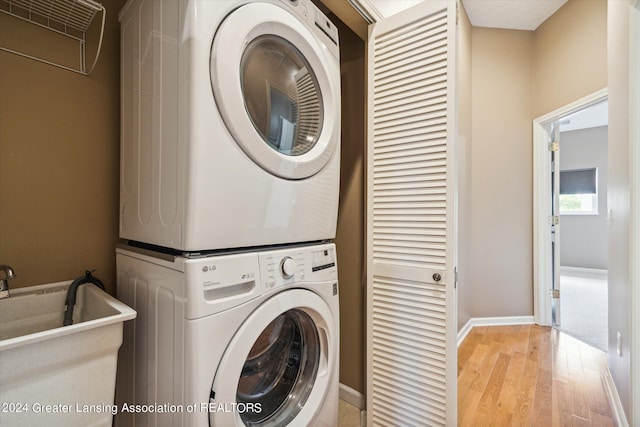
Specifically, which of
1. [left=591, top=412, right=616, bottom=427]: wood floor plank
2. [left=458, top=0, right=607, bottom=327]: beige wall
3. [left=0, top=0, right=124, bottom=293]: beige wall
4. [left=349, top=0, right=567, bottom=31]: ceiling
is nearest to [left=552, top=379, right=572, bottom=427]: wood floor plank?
[left=591, top=412, right=616, bottom=427]: wood floor plank

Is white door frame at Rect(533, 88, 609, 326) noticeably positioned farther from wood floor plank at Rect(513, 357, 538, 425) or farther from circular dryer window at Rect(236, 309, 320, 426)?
circular dryer window at Rect(236, 309, 320, 426)

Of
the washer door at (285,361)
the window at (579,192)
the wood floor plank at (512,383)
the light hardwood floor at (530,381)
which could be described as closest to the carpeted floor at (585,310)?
the light hardwood floor at (530,381)

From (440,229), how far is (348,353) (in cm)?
92

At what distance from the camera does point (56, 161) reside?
43.7 inches

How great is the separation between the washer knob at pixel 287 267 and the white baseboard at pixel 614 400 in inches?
73.4

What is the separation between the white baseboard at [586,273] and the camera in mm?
5012

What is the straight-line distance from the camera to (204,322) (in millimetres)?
785

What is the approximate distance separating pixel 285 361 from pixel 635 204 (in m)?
1.70

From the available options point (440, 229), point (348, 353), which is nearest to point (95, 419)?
point (348, 353)

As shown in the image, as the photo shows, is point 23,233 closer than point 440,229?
Yes

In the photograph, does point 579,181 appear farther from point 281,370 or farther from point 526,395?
point 281,370

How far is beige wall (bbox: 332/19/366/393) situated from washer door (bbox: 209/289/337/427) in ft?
1.72

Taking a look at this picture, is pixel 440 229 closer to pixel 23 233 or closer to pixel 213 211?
pixel 213 211

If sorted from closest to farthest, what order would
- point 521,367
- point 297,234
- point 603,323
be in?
1. point 297,234
2. point 521,367
3. point 603,323
